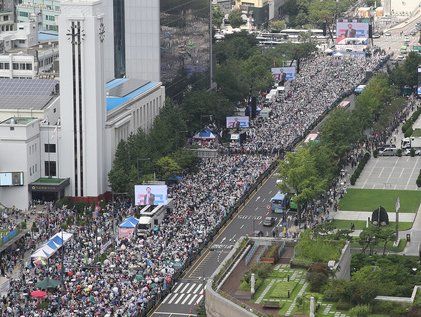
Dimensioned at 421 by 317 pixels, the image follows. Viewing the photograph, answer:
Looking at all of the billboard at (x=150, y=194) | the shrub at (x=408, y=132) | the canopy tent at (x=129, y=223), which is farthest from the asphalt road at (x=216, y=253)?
the shrub at (x=408, y=132)

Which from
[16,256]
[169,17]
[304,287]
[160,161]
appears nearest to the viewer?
[304,287]

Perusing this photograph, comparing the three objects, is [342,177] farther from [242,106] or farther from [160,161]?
[242,106]

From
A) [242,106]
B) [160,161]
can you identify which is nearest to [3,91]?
[160,161]

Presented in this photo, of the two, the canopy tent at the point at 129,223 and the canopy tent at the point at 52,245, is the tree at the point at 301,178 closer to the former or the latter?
the canopy tent at the point at 129,223

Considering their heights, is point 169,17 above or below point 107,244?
above

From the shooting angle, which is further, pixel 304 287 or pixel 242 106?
pixel 242 106

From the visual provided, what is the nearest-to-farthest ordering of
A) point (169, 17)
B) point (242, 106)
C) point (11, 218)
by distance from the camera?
1. point (11, 218)
2. point (169, 17)
3. point (242, 106)
